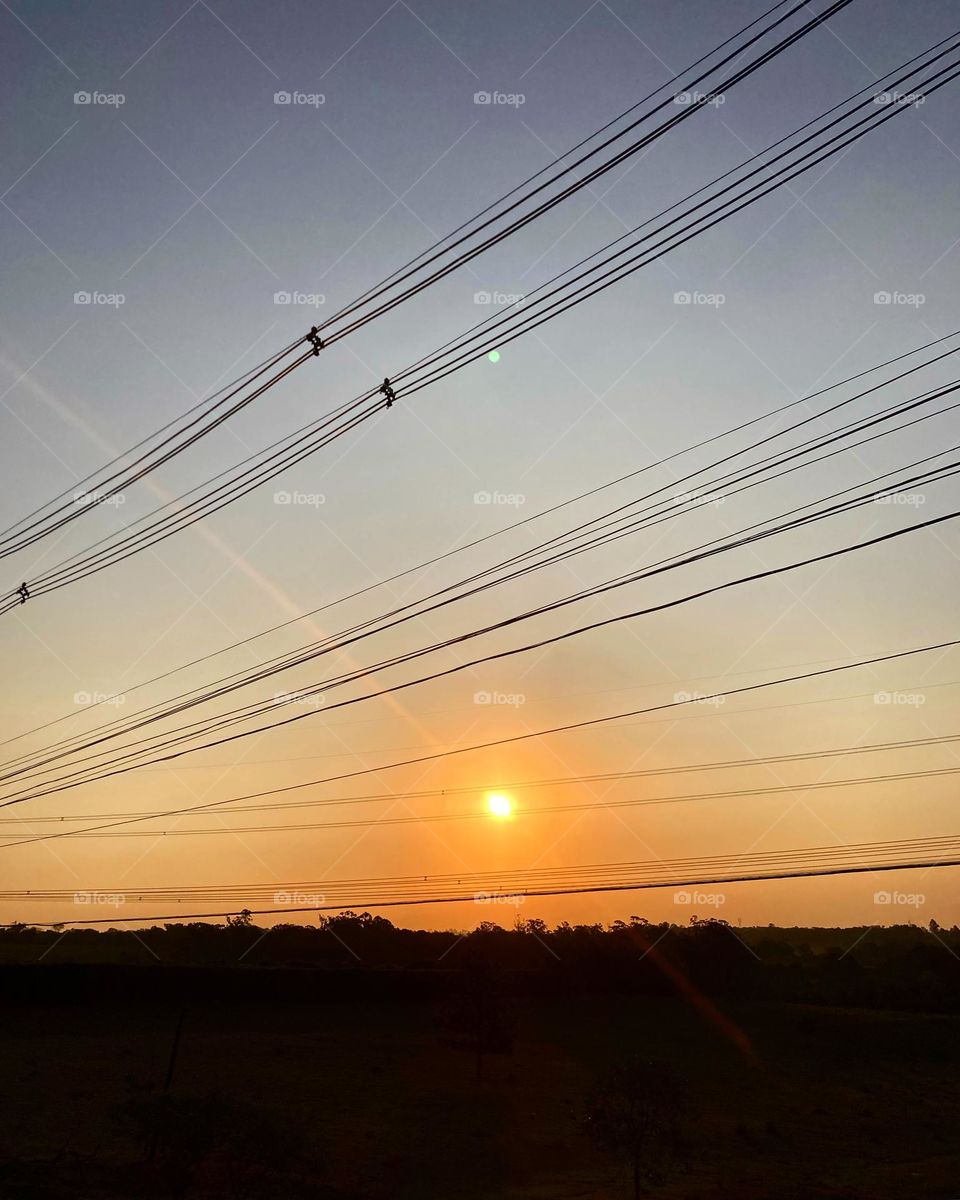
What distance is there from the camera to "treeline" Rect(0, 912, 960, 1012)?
77.6 m

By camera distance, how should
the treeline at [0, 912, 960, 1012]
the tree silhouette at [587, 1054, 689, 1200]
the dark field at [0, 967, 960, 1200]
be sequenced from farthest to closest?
the treeline at [0, 912, 960, 1012], the tree silhouette at [587, 1054, 689, 1200], the dark field at [0, 967, 960, 1200]

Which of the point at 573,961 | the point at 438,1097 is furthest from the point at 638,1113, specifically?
the point at 573,961

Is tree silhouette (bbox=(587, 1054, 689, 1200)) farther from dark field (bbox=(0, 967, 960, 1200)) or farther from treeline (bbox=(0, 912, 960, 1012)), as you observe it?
Result: treeline (bbox=(0, 912, 960, 1012))

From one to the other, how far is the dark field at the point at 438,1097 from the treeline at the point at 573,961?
2861 mm

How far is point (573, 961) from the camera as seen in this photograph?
3388 inches

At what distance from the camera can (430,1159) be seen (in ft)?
146

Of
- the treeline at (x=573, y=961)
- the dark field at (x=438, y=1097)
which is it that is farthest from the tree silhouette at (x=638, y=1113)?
the treeline at (x=573, y=961)

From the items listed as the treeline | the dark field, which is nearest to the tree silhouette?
the dark field

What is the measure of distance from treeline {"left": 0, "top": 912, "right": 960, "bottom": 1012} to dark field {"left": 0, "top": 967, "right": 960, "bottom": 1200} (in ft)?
9.39

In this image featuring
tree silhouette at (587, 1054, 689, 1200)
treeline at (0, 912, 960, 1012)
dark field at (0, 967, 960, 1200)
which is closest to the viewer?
dark field at (0, 967, 960, 1200)

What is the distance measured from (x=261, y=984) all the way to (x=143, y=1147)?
109ft

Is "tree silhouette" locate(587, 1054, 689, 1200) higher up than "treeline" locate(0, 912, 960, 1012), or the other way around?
"treeline" locate(0, 912, 960, 1012)

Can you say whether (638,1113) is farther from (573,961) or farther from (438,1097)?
(573,961)

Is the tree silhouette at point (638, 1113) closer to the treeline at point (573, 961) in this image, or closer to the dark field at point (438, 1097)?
the dark field at point (438, 1097)
